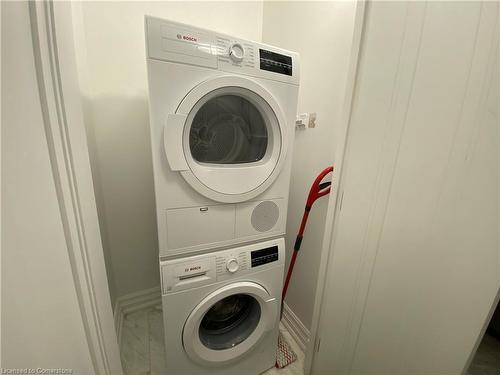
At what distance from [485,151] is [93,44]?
172cm

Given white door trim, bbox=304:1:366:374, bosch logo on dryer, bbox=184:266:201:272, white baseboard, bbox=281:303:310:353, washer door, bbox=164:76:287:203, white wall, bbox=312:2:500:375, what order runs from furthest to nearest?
Answer: white baseboard, bbox=281:303:310:353, bosch logo on dryer, bbox=184:266:201:272, washer door, bbox=164:76:287:203, white door trim, bbox=304:1:366:374, white wall, bbox=312:2:500:375

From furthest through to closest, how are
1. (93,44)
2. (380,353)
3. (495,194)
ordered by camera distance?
(93,44), (380,353), (495,194)

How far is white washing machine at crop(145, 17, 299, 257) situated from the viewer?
2.43 feet

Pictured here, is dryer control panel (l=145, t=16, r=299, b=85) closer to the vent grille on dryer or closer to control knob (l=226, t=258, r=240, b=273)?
the vent grille on dryer

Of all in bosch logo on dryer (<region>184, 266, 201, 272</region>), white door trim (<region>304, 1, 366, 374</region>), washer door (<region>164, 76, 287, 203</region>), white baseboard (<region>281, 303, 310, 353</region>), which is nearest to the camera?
white door trim (<region>304, 1, 366, 374</region>)

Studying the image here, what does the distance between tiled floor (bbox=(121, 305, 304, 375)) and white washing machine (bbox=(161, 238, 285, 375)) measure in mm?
209

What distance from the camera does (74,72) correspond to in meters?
0.56

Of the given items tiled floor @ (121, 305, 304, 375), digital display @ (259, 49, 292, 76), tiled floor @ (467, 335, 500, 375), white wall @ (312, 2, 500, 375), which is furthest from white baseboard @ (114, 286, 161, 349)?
tiled floor @ (467, 335, 500, 375)

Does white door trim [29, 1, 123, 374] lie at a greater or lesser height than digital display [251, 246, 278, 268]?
greater

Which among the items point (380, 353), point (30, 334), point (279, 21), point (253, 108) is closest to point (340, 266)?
point (380, 353)

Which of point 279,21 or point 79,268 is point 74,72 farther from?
point 279,21

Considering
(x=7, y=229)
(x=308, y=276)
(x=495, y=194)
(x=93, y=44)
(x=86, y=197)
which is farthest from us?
(x=308, y=276)

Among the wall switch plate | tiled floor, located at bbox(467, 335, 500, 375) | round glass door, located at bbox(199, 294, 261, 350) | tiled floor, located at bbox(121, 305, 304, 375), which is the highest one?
the wall switch plate
